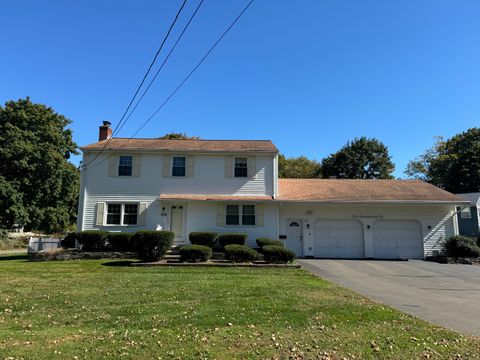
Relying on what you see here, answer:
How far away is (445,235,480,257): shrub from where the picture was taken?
1792 centimetres

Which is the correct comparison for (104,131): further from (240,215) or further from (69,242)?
(240,215)

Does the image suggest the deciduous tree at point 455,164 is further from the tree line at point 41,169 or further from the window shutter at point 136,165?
the window shutter at point 136,165

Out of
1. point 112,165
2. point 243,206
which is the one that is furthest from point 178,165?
point 243,206

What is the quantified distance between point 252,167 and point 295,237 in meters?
4.49

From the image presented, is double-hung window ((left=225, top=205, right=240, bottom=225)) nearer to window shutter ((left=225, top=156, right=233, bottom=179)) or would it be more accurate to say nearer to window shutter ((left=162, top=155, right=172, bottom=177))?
window shutter ((left=225, top=156, right=233, bottom=179))

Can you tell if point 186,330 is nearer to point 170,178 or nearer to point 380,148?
point 170,178

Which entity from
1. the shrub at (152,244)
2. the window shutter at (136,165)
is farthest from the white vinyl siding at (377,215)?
the window shutter at (136,165)

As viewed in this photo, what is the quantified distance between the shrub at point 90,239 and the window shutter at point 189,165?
5.37 metres

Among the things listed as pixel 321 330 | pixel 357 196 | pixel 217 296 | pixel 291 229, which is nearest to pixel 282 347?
pixel 321 330

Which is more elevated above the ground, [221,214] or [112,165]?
[112,165]

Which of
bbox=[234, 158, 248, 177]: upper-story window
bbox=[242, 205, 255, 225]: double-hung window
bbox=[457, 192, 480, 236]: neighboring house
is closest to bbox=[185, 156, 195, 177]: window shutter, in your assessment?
bbox=[234, 158, 248, 177]: upper-story window

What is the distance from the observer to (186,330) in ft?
18.1

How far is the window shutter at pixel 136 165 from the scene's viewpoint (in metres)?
19.4

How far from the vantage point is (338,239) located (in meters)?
19.4
